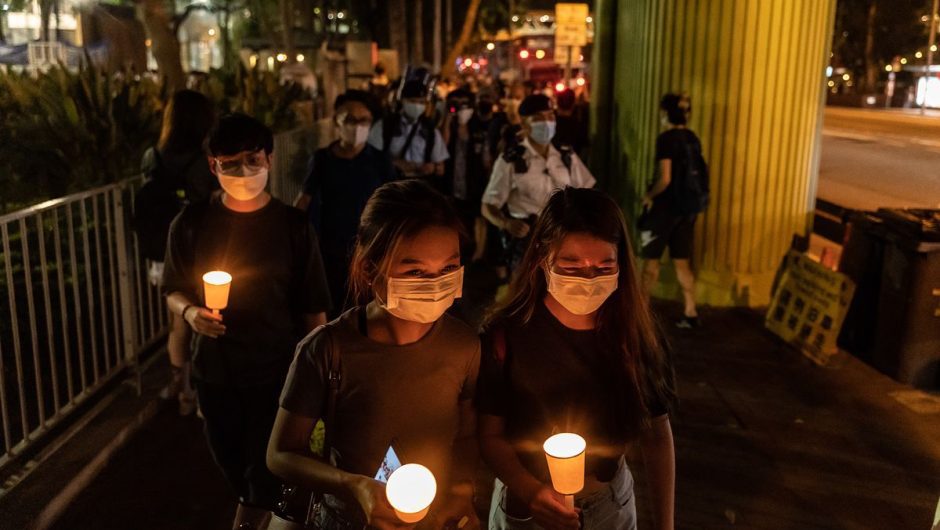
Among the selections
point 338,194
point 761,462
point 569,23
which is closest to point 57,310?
point 338,194

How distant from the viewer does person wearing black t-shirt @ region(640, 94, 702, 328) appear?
7.78 m

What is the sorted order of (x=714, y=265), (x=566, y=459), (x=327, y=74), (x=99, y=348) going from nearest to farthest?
(x=566, y=459) < (x=99, y=348) < (x=714, y=265) < (x=327, y=74)

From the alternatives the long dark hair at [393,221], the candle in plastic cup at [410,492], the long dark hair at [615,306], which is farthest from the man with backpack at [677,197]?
the candle in plastic cup at [410,492]

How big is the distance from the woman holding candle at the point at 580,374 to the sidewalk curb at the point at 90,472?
2863 mm

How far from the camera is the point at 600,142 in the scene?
39.2 ft

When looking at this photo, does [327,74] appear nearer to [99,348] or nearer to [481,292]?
[481,292]

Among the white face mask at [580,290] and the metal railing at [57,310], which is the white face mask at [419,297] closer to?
the white face mask at [580,290]

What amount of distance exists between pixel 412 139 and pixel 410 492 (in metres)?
8.74

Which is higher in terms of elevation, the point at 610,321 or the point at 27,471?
the point at 610,321

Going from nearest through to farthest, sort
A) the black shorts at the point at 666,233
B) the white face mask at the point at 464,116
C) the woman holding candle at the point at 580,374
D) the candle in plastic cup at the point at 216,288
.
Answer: the woman holding candle at the point at 580,374 < the candle in plastic cup at the point at 216,288 < the black shorts at the point at 666,233 < the white face mask at the point at 464,116

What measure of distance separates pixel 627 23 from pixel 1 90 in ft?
24.7

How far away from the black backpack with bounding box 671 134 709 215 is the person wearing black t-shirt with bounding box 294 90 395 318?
120 inches

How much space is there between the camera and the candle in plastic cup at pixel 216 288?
11.0 feet

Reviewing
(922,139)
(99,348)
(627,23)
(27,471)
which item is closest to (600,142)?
(627,23)
